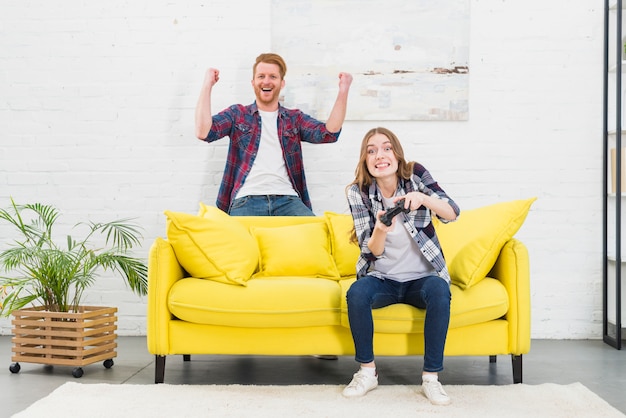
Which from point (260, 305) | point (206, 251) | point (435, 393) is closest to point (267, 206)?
point (206, 251)

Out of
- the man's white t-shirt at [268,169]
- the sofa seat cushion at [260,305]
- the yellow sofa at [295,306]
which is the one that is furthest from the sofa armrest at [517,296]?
the man's white t-shirt at [268,169]

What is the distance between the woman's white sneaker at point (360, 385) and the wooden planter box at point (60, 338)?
4.09 ft

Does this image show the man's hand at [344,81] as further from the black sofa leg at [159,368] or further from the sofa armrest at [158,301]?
the black sofa leg at [159,368]

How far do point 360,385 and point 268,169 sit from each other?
1.48 meters

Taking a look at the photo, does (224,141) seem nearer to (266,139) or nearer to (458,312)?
(266,139)

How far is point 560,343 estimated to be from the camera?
413cm

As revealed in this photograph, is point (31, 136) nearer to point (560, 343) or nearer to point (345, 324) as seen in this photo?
point (345, 324)

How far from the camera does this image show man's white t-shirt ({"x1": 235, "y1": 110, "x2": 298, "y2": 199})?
384 cm

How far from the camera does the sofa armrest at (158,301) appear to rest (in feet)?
9.61

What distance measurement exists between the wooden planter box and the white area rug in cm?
37

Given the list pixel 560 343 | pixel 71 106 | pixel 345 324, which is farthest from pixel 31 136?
pixel 560 343

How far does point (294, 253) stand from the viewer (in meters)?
3.32

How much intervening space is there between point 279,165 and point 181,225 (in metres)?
0.99

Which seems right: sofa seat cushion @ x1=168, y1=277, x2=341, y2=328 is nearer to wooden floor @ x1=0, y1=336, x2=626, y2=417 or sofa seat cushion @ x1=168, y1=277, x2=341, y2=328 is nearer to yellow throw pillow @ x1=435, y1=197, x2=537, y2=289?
wooden floor @ x1=0, y1=336, x2=626, y2=417
